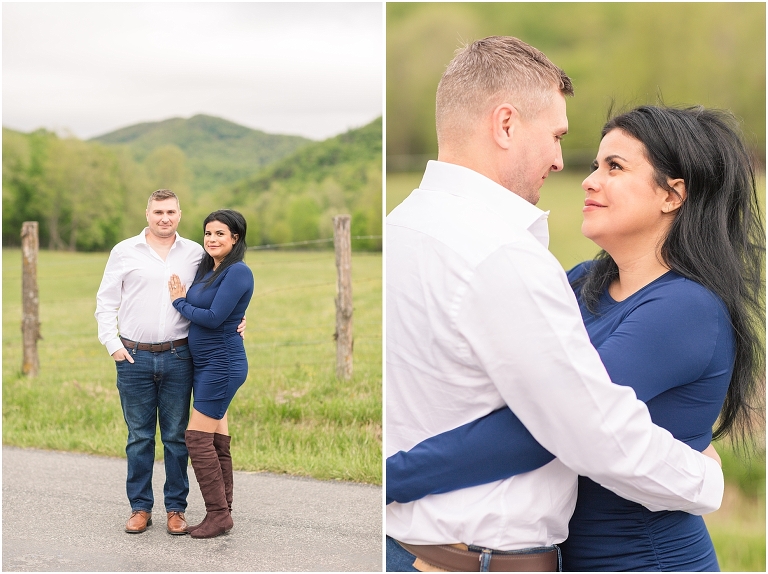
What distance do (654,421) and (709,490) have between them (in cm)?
18

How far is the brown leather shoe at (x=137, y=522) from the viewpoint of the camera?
2.53 m

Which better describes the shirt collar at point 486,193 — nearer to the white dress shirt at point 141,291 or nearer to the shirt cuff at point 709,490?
the shirt cuff at point 709,490

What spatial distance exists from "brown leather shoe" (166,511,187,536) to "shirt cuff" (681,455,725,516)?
1828 mm

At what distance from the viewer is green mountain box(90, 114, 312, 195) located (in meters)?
11.3

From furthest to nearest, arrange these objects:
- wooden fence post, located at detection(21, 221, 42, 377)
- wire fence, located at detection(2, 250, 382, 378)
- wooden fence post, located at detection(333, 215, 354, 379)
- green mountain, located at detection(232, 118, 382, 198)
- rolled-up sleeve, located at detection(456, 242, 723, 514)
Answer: green mountain, located at detection(232, 118, 382, 198), wire fence, located at detection(2, 250, 382, 378), wooden fence post, located at detection(333, 215, 354, 379), wooden fence post, located at detection(21, 221, 42, 377), rolled-up sleeve, located at detection(456, 242, 723, 514)

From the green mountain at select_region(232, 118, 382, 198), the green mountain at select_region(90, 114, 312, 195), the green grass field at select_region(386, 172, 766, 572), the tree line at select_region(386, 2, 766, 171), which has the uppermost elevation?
the tree line at select_region(386, 2, 766, 171)

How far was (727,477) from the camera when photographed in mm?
7344

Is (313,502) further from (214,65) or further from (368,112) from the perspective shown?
(368,112)

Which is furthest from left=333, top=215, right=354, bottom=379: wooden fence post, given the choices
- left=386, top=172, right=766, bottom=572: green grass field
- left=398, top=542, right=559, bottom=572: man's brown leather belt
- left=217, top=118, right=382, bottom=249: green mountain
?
left=398, top=542, right=559, bottom=572: man's brown leather belt

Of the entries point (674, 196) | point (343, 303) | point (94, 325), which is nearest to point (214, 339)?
point (674, 196)

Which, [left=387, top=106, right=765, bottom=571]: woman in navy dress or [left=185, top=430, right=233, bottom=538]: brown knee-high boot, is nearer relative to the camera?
[left=387, top=106, right=765, bottom=571]: woman in navy dress

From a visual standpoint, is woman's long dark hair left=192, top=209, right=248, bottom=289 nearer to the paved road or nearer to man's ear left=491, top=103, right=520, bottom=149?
the paved road

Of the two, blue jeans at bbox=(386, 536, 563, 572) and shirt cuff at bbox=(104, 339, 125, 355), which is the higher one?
shirt cuff at bbox=(104, 339, 125, 355)

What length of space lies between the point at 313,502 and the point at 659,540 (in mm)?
1757
